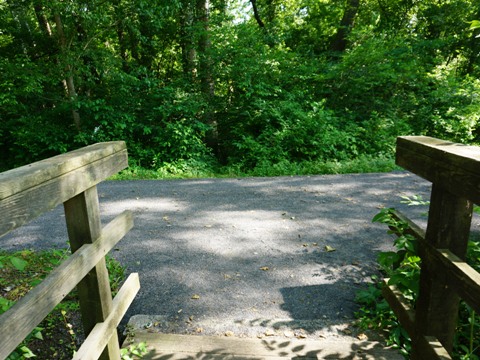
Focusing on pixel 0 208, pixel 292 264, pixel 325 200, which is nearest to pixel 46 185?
pixel 0 208

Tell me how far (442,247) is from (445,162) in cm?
50

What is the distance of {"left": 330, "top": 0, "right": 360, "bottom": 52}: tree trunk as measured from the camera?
1379 cm

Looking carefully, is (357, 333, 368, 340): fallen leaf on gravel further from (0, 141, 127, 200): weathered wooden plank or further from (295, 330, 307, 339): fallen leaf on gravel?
(0, 141, 127, 200): weathered wooden plank

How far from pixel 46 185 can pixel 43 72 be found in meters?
11.0

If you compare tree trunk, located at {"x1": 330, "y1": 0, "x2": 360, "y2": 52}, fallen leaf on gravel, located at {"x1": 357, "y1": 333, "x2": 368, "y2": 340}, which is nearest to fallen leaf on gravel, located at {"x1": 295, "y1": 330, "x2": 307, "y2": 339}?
fallen leaf on gravel, located at {"x1": 357, "y1": 333, "x2": 368, "y2": 340}

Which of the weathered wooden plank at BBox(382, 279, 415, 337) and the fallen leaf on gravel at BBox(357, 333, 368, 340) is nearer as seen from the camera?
the weathered wooden plank at BBox(382, 279, 415, 337)

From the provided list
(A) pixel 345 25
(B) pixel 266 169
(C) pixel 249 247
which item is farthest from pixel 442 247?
(A) pixel 345 25

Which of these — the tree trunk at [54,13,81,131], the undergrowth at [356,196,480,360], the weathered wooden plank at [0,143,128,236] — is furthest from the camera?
the tree trunk at [54,13,81,131]

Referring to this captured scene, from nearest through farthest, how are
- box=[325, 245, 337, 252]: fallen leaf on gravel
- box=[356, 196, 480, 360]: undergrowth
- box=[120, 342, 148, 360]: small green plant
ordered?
box=[356, 196, 480, 360]: undergrowth < box=[120, 342, 148, 360]: small green plant < box=[325, 245, 337, 252]: fallen leaf on gravel

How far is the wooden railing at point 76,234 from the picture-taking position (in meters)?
1.37

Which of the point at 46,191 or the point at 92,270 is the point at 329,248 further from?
the point at 46,191

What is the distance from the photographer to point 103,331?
7.00 feet

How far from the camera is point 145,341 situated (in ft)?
9.05

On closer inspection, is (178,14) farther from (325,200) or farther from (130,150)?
(325,200)
